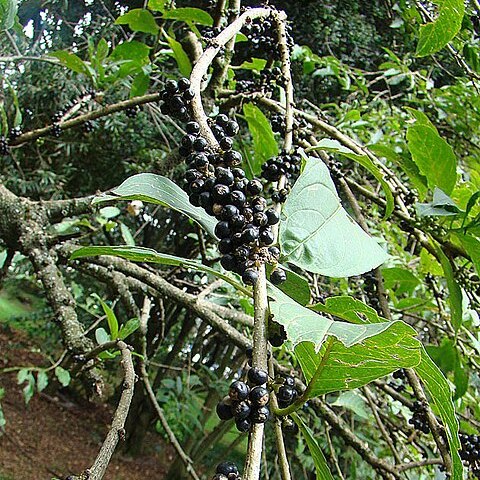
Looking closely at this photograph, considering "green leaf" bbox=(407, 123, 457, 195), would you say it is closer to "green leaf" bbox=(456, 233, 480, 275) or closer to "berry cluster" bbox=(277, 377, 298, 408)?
"green leaf" bbox=(456, 233, 480, 275)

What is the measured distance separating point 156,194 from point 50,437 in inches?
197

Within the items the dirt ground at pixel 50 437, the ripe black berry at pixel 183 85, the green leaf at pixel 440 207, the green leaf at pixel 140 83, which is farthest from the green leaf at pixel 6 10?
the dirt ground at pixel 50 437

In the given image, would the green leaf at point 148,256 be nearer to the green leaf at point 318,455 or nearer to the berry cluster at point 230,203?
the berry cluster at point 230,203

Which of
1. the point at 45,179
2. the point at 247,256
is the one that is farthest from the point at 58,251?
the point at 45,179

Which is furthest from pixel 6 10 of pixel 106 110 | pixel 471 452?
pixel 471 452

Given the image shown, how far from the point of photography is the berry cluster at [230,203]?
0.45m

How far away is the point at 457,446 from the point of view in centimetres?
46

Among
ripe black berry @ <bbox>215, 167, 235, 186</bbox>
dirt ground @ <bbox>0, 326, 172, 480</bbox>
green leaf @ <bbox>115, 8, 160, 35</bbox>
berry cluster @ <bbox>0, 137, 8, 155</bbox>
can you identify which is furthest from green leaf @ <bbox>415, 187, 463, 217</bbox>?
dirt ground @ <bbox>0, 326, 172, 480</bbox>

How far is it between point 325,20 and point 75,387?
456cm

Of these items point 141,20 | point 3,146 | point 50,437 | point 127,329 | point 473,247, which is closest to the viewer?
point 473,247

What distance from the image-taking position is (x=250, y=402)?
14.6 inches

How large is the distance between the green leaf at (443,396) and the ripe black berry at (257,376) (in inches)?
5.2

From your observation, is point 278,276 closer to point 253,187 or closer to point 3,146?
point 253,187

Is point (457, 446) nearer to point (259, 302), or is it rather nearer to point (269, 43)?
point (259, 302)
